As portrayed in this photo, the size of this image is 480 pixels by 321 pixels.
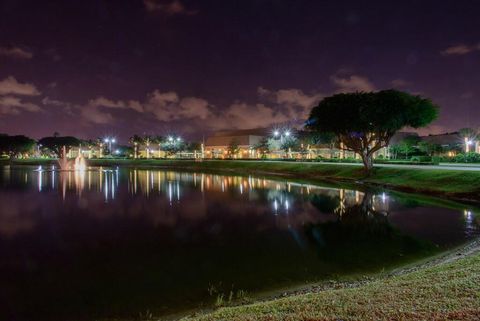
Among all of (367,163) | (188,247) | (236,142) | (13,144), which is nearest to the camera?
(188,247)

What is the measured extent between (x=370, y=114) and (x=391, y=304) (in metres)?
42.0

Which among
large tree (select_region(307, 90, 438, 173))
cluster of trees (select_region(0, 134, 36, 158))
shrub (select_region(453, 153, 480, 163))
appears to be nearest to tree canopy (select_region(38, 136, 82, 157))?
cluster of trees (select_region(0, 134, 36, 158))

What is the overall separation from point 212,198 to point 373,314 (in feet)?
88.1

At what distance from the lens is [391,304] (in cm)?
682

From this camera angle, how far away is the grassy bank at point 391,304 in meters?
6.32

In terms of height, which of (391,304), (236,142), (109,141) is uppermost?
(109,141)

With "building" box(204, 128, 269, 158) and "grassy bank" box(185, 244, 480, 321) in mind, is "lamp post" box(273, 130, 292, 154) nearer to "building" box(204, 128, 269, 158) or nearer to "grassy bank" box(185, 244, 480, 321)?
"building" box(204, 128, 269, 158)

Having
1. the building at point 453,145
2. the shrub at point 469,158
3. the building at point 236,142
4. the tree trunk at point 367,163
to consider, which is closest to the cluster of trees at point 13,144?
the building at point 236,142

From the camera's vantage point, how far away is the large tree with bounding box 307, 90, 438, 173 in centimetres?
4578

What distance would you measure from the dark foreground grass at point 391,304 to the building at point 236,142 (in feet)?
381

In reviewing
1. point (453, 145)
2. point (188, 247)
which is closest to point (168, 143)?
point (453, 145)

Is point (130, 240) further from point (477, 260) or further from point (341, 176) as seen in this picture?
point (341, 176)

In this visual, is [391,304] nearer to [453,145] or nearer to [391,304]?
[391,304]

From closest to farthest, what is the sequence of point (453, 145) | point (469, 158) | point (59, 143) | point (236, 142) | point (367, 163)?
1. point (367, 163)
2. point (469, 158)
3. point (453, 145)
4. point (236, 142)
5. point (59, 143)
